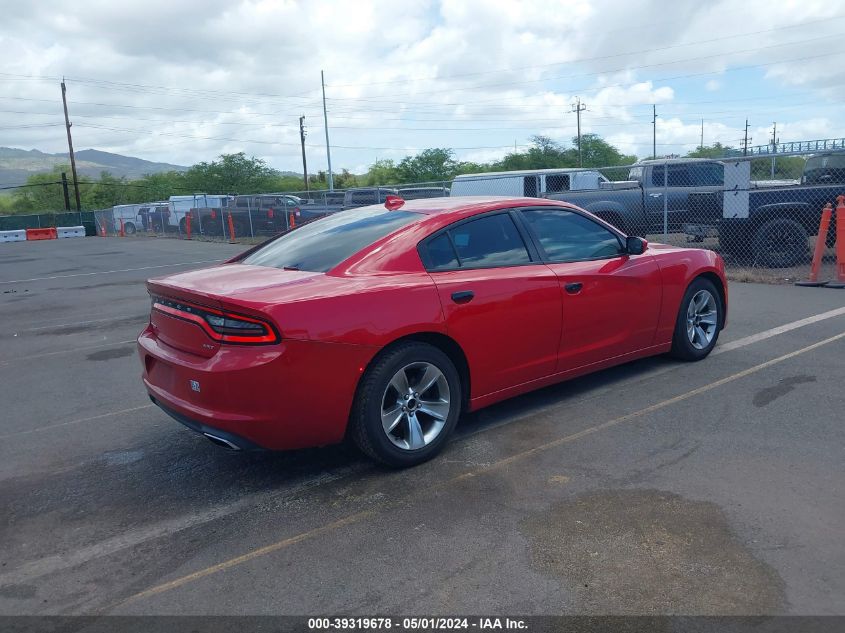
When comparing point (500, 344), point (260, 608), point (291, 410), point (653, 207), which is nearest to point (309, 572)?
point (260, 608)

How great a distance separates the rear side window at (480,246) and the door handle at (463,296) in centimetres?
21

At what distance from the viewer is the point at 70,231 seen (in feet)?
130

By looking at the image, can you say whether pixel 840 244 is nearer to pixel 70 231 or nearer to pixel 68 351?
pixel 68 351

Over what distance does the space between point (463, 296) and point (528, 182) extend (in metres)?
11.8

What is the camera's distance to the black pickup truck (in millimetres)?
11625

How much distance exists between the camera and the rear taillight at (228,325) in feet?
12.3

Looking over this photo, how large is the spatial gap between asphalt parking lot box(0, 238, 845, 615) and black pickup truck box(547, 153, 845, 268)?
6271 mm

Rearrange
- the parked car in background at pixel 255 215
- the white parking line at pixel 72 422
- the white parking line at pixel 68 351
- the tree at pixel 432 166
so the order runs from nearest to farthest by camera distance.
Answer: the white parking line at pixel 72 422, the white parking line at pixel 68 351, the parked car in background at pixel 255 215, the tree at pixel 432 166

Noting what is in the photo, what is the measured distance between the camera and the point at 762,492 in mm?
3783

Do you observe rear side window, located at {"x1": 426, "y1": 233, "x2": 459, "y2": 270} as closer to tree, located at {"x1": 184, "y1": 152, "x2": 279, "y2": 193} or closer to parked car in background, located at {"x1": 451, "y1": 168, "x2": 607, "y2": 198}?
parked car in background, located at {"x1": 451, "y1": 168, "x2": 607, "y2": 198}

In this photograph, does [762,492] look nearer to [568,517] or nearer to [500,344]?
[568,517]

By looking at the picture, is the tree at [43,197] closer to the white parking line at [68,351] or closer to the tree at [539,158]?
the tree at [539,158]

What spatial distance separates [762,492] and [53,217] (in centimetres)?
4705

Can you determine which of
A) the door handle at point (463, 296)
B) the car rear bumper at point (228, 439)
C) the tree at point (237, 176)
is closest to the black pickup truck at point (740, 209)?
the door handle at point (463, 296)
